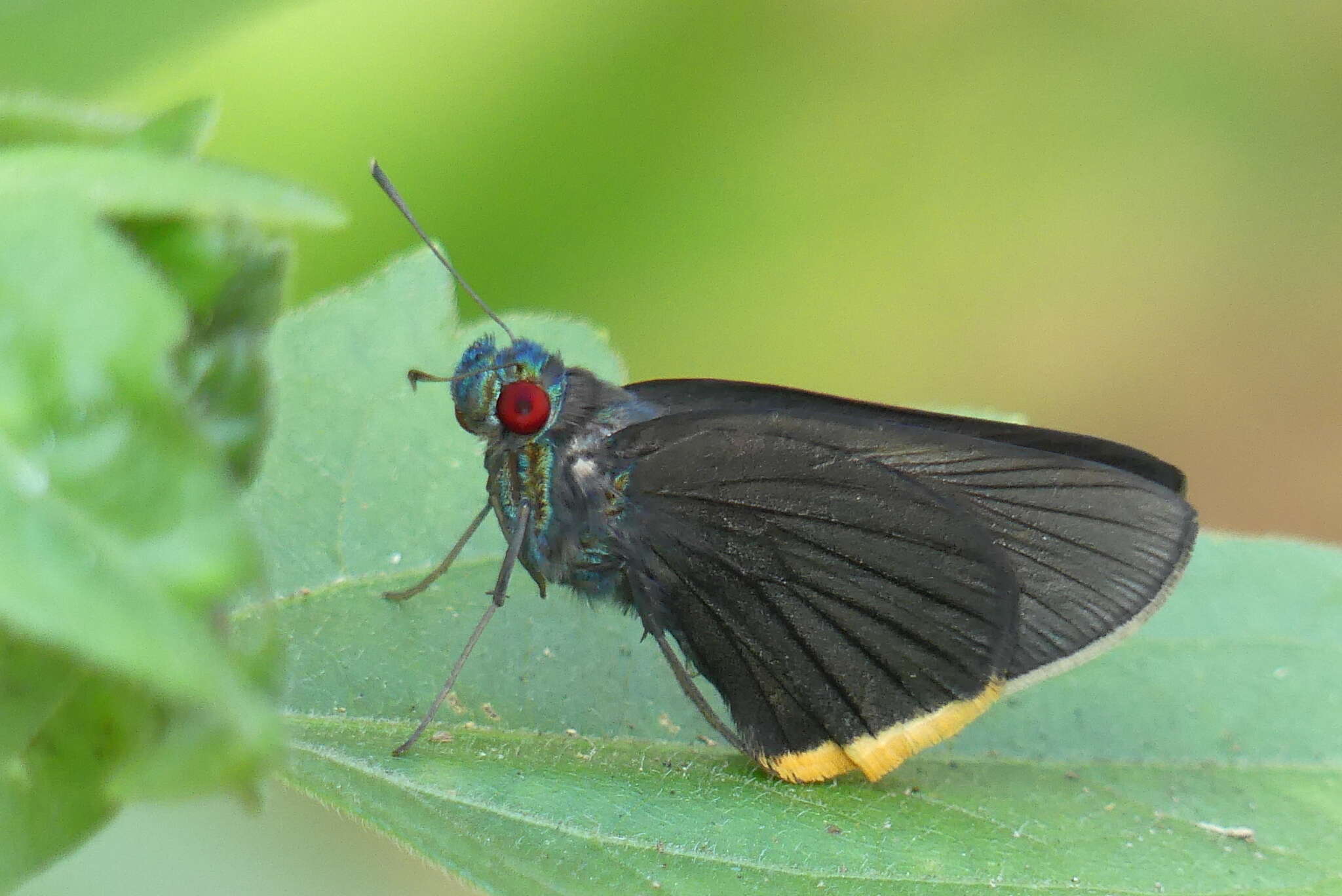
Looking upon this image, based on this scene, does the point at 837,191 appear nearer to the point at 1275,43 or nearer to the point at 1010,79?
the point at 1010,79

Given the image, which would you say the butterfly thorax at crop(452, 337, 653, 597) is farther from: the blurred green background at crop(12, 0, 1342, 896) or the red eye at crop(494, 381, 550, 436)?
the blurred green background at crop(12, 0, 1342, 896)

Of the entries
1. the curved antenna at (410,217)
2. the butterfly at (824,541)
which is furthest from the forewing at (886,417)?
the curved antenna at (410,217)

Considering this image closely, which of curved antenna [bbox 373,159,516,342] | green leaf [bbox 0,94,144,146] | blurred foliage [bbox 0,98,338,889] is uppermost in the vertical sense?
curved antenna [bbox 373,159,516,342]

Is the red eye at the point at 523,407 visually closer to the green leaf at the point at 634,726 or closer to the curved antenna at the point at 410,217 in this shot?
the curved antenna at the point at 410,217

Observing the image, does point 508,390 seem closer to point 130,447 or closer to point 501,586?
point 501,586

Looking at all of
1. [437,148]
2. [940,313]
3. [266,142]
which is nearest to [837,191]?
[940,313]

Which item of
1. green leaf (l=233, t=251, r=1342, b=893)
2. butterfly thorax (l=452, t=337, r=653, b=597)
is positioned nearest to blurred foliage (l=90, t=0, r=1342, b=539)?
green leaf (l=233, t=251, r=1342, b=893)
